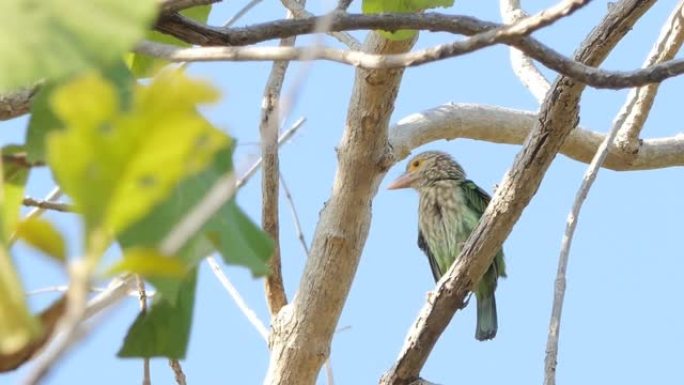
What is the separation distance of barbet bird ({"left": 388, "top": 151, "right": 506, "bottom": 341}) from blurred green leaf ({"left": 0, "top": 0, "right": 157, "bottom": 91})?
17.9ft

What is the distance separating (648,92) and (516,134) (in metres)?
0.58

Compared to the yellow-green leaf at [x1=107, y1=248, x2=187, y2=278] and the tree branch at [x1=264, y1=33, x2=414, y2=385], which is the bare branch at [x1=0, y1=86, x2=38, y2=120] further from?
the tree branch at [x1=264, y1=33, x2=414, y2=385]

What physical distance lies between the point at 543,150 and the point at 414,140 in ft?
4.26

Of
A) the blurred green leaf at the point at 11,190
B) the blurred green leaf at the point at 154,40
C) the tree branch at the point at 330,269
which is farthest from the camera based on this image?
the tree branch at the point at 330,269

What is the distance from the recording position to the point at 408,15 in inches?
53.8

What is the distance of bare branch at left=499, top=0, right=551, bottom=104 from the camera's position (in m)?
4.42

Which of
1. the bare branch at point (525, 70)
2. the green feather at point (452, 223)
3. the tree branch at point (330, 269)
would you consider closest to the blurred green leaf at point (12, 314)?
the tree branch at point (330, 269)

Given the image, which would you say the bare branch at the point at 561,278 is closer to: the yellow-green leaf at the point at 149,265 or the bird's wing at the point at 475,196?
the yellow-green leaf at the point at 149,265

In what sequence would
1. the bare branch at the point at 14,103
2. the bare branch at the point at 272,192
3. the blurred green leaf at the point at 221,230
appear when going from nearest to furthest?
the blurred green leaf at the point at 221,230 < the bare branch at the point at 14,103 < the bare branch at the point at 272,192

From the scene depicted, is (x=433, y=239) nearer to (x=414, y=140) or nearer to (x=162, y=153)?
(x=414, y=140)

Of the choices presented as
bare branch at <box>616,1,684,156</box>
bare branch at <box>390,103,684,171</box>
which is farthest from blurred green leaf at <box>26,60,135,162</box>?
bare branch at <box>390,103,684,171</box>

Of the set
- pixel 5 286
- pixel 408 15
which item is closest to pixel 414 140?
pixel 408 15

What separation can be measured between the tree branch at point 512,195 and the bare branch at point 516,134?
1.09 meters

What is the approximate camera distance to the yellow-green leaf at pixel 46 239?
1.38 ft
